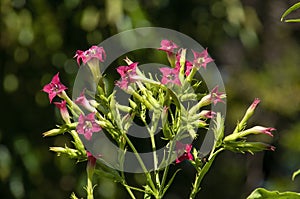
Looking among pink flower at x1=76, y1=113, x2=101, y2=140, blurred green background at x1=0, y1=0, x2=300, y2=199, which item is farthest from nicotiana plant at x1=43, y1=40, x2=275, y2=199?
blurred green background at x1=0, y1=0, x2=300, y2=199

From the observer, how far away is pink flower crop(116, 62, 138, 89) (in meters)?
0.93

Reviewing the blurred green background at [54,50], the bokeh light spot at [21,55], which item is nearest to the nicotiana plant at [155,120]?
the blurred green background at [54,50]

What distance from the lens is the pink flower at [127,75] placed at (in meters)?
0.93

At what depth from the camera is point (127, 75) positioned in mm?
938

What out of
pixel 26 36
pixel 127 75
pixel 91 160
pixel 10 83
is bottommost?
pixel 10 83

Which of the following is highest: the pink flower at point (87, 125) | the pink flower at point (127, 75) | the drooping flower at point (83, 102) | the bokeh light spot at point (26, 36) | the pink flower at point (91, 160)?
the pink flower at point (127, 75)

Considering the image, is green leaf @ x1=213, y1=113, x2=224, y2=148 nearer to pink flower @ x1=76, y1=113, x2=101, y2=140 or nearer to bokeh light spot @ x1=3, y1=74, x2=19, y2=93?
pink flower @ x1=76, y1=113, x2=101, y2=140

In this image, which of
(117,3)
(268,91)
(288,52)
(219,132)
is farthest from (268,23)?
(219,132)

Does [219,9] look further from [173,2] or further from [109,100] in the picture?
[109,100]

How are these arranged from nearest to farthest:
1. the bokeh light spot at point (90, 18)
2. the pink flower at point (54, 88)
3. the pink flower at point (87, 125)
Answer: the pink flower at point (87, 125) → the pink flower at point (54, 88) → the bokeh light spot at point (90, 18)

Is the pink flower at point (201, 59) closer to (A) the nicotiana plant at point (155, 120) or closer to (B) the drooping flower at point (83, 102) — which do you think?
(A) the nicotiana plant at point (155, 120)

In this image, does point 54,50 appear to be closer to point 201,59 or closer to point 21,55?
point 21,55

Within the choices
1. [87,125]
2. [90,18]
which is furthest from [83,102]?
[90,18]

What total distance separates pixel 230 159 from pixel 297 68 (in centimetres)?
56
